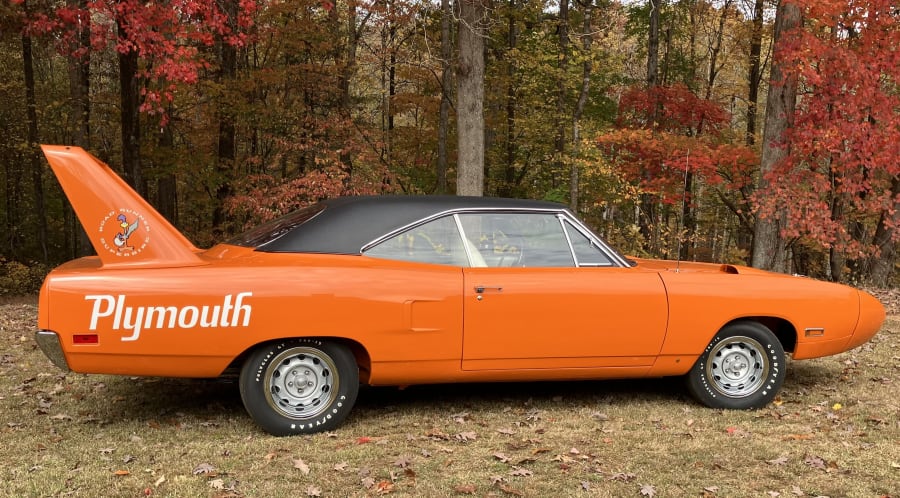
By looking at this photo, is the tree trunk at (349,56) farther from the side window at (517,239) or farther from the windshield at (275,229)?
the side window at (517,239)

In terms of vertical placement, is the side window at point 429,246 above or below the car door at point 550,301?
above

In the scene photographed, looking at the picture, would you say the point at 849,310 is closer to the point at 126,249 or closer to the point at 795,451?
the point at 795,451

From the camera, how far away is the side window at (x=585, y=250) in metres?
4.88

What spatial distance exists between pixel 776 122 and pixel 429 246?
33.4 feet

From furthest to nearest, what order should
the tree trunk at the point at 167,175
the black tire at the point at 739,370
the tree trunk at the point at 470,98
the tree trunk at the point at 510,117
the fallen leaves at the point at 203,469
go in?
the tree trunk at the point at 510,117 → the tree trunk at the point at 167,175 → the tree trunk at the point at 470,98 → the black tire at the point at 739,370 → the fallen leaves at the point at 203,469

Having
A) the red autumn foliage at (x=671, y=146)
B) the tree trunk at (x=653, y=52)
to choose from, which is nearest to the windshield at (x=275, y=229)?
the red autumn foliage at (x=671, y=146)

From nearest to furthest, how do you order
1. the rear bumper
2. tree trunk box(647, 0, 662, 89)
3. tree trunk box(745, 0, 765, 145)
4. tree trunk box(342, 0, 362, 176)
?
the rear bumper
tree trunk box(342, 0, 362, 176)
tree trunk box(647, 0, 662, 89)
tree trunk box(745, 0, 765, 145)

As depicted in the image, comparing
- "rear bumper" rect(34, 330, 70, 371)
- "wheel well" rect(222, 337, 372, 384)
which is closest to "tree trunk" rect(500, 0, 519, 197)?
"wheel well" rect(222, 337, 372, 384)

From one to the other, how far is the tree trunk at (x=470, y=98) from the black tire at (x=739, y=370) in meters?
5.39

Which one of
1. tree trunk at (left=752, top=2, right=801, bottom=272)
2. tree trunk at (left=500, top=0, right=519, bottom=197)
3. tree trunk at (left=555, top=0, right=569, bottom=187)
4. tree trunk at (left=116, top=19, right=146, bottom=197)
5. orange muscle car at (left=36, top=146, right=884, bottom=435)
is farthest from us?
tree trunk at (left=500, top=0, right=519, bottom=197)

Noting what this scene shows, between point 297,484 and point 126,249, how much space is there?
184 centimetres

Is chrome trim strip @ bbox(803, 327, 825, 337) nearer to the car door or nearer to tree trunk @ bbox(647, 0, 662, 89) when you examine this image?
the car door

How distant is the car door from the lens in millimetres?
4512

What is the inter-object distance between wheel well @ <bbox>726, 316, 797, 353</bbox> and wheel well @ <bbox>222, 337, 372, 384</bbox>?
2878mm
